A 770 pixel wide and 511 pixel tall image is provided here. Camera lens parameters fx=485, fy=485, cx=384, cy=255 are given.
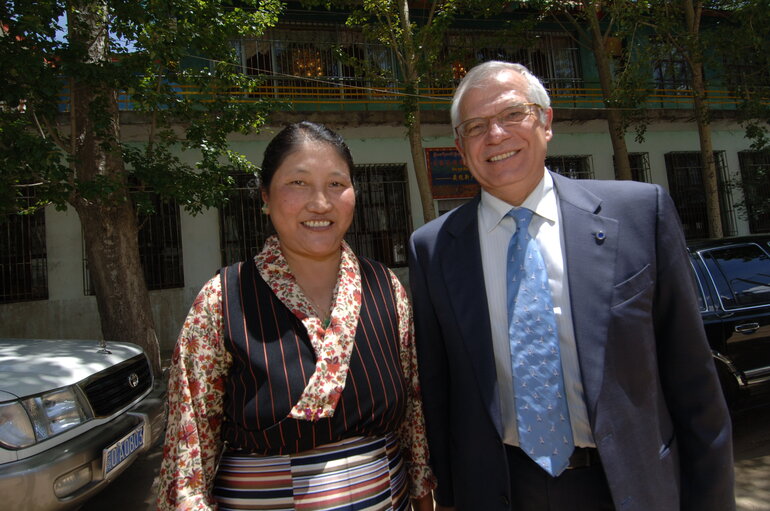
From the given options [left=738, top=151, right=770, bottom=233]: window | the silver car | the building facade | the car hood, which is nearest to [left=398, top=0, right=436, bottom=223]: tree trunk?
the building facade

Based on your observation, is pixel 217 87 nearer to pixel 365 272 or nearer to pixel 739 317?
pixel 365 272

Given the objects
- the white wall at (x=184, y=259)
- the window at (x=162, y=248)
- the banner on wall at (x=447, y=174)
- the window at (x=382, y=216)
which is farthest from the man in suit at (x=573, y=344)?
the banner on wall at (x=447, y=174)

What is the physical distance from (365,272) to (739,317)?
3182 mm

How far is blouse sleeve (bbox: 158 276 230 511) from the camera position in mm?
1355

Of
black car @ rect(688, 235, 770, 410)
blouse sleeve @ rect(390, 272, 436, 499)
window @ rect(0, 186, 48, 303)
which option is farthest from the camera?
window @ rect(0, 186, 48, 303)

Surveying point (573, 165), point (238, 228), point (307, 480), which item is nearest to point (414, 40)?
point (238, 228)

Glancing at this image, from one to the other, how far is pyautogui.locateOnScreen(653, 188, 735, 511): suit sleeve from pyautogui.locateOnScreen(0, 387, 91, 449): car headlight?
9.16ft

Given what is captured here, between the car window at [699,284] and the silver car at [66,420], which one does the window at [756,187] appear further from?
the silver car at [66,420]

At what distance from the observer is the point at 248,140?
10062 mm

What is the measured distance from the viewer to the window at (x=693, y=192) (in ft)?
40.5

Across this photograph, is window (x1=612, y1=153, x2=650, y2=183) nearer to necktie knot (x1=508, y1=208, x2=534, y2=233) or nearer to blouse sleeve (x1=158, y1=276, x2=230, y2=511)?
necktie knot (x1=508, y1=208, x2=534, y2=233)

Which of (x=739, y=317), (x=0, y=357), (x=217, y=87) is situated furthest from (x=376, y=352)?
(x=217, y=87)

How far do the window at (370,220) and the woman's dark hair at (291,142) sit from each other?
27.3 feet

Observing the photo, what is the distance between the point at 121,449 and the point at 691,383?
2.90 metres
